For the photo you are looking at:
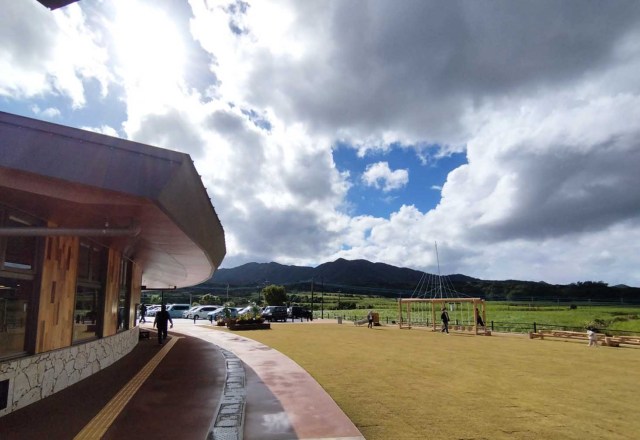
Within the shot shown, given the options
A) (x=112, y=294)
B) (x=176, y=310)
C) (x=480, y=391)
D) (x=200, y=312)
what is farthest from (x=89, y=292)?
(x=176, y=310)

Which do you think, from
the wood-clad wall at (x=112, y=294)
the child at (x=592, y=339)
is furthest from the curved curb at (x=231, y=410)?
the child at (x=592, y=339)

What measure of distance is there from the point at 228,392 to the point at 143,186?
5.36 meters

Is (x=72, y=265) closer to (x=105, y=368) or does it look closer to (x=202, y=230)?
(x=202, y=230)

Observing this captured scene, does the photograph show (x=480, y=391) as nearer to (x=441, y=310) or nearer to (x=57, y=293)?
(x=57, y=293)

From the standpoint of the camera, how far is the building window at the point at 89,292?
10.7 metres

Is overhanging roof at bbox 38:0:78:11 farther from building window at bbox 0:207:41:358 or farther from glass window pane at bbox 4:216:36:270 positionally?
glass window pane at bbox 4:216:36:270

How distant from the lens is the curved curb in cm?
628

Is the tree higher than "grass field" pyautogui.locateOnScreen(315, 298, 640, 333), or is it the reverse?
the tree

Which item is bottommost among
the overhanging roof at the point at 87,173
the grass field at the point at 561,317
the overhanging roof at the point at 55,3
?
the grass field at the point at 561,317

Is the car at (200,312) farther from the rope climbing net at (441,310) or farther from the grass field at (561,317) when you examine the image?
the rope climbing net at (441,310)

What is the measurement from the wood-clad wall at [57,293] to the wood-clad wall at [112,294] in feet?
9.44

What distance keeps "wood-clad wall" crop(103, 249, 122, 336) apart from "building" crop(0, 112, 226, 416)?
0.15 meters

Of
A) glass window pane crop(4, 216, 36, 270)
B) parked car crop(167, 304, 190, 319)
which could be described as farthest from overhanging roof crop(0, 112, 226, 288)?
parked car crop(167, 304, 190, 319)

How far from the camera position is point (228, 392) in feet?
30.3
